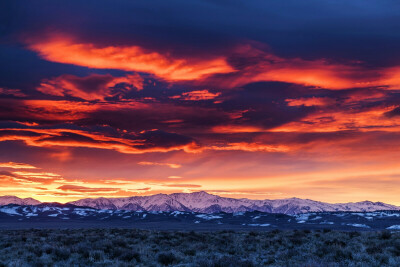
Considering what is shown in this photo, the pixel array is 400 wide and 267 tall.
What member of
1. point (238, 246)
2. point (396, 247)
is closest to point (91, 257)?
point (238, 246)

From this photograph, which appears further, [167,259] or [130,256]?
[130,256]

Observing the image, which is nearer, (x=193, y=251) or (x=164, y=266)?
(x=164, y=266)

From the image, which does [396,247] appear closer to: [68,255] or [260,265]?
[260,265]

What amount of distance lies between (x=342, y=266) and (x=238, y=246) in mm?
10734

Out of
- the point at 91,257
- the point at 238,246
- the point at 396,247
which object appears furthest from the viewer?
the point at 238,246

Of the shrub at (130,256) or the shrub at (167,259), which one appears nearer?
the shrub at (167,259)

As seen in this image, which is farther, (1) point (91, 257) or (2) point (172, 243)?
(2) point (172, 243)

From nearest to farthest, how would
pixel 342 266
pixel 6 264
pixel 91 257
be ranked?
1. pixel 342 266
2. pixel 6 264
3. pixel 91 257

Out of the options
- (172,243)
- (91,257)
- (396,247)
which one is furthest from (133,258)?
(396,247)

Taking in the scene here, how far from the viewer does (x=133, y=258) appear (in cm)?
1914

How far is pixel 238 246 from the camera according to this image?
990 inches

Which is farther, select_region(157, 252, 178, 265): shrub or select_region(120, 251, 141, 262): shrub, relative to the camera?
select_region(120, 251, 141, 262): shrub

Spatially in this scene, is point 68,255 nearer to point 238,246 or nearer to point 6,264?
point 6,264

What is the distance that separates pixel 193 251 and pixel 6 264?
9.36 metres
